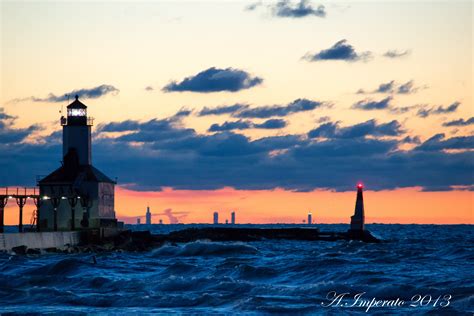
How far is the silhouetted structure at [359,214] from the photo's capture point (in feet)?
251

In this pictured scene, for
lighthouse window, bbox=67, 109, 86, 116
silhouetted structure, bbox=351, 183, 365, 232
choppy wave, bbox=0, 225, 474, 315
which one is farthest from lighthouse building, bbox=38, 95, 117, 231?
silhouetted structure, bbox=351, 183, 365, 232

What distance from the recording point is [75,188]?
70562 millimetres

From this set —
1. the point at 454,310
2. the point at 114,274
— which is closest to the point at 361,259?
the point at 114,274

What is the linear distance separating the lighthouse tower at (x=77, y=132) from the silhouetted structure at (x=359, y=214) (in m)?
22.1

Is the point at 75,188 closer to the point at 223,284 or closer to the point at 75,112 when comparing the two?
the point at 75,112

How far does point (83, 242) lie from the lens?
68125 millimetres

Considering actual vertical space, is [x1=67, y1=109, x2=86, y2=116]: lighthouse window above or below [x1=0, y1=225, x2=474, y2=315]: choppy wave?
above

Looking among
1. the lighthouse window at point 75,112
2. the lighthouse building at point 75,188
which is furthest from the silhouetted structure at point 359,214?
the lighthouse window at point 75,112

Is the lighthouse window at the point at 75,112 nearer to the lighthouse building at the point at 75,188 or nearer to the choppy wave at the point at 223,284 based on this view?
the lighthouse building at the point at 75,188

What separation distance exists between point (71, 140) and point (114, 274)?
85.7 ft

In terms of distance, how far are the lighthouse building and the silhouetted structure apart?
66.0ft

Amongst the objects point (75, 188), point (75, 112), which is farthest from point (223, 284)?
point (75, 112)

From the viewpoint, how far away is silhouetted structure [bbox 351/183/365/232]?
76562mm

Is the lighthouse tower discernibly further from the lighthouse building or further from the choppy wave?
the choppy wave
